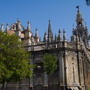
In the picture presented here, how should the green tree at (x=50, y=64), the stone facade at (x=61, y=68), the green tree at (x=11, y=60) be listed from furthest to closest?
the stone facade at (x=61, y=68) < the green tree at (x=50, y=64) < the green tree at (x=11, y=60)

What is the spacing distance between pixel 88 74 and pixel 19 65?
17.7 m

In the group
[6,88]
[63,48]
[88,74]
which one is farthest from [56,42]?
[6,88]

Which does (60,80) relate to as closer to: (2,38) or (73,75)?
(73,75)

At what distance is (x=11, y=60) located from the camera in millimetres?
24359

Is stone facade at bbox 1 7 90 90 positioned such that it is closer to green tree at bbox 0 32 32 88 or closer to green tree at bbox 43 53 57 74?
green tree at bbox 43 53 57 74

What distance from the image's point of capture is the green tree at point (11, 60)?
23.6 meters

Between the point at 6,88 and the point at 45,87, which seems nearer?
the point at 45,87

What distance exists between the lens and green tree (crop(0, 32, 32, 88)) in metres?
23.6

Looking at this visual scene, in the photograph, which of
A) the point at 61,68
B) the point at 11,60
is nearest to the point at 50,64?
the point at 61,68

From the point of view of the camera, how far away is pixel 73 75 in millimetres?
31984

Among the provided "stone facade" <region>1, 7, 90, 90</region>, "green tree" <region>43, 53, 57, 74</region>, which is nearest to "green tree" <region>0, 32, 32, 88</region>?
"green tree" <region>43, 53, 57, 74</region>

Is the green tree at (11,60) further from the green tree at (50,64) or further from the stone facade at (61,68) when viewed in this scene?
the stone facade at (61,68)

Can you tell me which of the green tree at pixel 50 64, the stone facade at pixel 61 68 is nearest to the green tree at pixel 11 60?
the green tree at pixel 50 64

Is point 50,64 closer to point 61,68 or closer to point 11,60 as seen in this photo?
point 61,68
